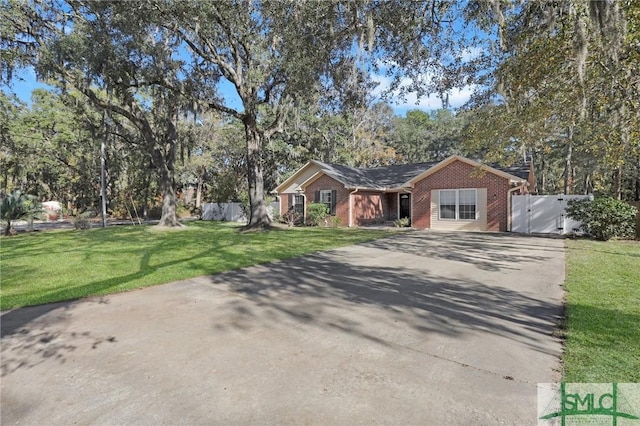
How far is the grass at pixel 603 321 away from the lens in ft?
10.1

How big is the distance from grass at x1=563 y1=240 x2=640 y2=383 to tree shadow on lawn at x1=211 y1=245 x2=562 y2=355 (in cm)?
29

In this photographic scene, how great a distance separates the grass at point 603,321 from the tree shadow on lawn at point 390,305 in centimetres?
29

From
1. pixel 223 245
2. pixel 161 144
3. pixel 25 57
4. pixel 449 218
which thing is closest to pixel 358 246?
pixel 223 245

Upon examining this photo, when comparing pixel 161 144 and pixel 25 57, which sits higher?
pixel 25 57

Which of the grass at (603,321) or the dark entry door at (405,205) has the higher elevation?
the dark entry door at (405,205)

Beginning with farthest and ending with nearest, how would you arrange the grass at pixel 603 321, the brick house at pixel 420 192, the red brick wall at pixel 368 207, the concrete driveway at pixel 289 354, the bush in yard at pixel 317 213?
the red brick wall at pixel 368 207, the bush in yard at pixel 317 213, the brick house at pixel 420 192, the grass at pixel 603 321, the concrete driveway at pixel 289 354

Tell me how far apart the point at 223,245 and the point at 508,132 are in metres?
9.78

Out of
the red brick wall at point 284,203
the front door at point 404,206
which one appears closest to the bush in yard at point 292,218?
the red brick wall at point 284,203

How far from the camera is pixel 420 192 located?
1886cm

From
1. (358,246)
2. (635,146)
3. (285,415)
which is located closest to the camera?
(285,415)

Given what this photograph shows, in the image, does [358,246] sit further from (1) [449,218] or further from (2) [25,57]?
(2) [25,57]

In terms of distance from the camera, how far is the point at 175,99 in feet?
55.3


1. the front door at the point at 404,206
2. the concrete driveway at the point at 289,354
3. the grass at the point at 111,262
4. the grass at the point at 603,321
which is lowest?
the concrete driveway at the point at 289,354

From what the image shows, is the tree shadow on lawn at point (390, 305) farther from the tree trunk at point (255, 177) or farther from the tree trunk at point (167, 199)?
the tree trunk at point (167, 199)
